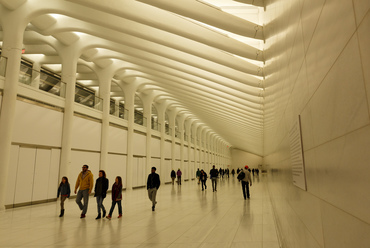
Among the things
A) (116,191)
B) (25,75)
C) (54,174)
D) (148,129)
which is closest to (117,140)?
(148,129)

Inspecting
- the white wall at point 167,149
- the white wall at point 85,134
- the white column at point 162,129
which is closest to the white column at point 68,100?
the white wall at point 85,134

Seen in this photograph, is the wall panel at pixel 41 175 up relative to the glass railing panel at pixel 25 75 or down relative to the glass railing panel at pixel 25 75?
down

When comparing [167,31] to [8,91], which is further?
[8,91]

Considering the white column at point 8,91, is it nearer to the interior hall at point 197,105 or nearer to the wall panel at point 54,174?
the interior hall at point 197,105

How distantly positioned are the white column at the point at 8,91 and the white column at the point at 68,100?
3.50 m

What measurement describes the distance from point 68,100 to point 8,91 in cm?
402

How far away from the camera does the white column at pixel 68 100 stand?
1415 cm

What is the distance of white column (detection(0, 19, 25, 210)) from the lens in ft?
34.2

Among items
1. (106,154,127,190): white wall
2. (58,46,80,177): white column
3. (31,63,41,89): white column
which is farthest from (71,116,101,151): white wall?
(31,63,41,89): white column

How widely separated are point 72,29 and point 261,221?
38.2ft

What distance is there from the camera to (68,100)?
48.1 feet

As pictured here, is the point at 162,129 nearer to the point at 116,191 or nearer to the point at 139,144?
the point at 139,144

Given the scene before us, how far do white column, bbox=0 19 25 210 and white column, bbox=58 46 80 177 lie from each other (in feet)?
11.5

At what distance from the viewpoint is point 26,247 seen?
5.47 metres
